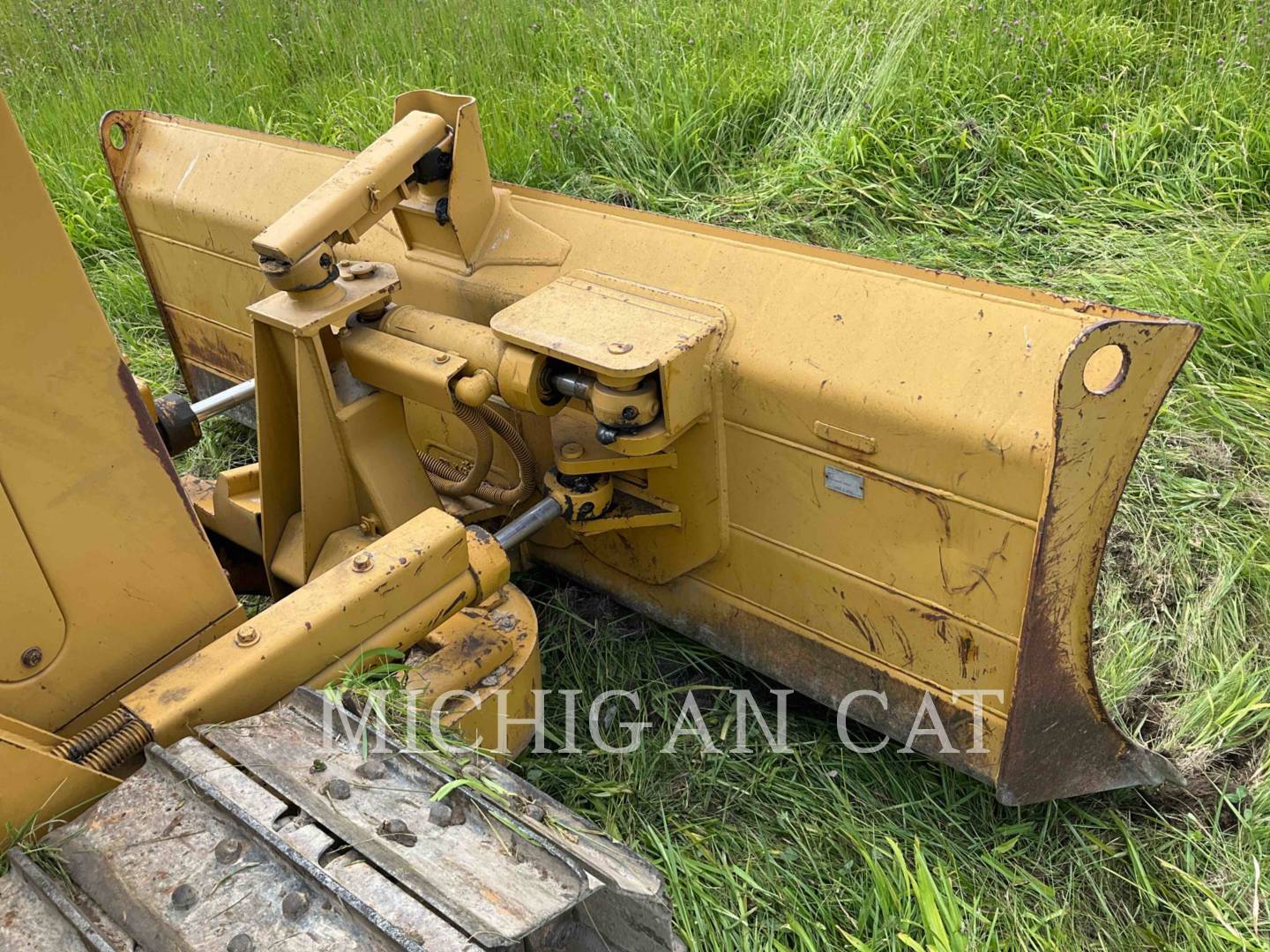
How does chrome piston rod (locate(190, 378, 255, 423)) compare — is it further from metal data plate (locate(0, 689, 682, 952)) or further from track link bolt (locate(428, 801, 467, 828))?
track link bolt (locate(428, 801, 467, 828))

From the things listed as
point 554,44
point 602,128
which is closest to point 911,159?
point 602,128

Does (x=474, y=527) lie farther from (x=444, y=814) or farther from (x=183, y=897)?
(x=183, y=897)

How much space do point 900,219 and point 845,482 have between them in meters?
2.23

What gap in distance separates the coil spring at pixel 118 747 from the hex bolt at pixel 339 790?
0.97 feet

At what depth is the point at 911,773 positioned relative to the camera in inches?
94.3

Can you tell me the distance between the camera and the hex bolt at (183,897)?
51.5 inches

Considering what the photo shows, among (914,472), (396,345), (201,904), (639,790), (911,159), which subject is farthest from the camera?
(911,159)

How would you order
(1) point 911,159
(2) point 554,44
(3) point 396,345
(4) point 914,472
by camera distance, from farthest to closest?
(2) point 554,44, (1) point 911,159, (3) point 396,345, (4) point 914,472

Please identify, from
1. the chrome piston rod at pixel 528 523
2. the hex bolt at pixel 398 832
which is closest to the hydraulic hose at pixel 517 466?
the chrome piston rod at pixel 528 523

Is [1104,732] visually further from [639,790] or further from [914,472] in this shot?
[639,790]

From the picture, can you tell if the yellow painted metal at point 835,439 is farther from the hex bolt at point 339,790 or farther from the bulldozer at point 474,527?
the hex bolt at point 339,790

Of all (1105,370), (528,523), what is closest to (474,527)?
(528,523)

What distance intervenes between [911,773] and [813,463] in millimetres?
773

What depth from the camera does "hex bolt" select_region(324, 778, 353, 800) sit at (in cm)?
145
